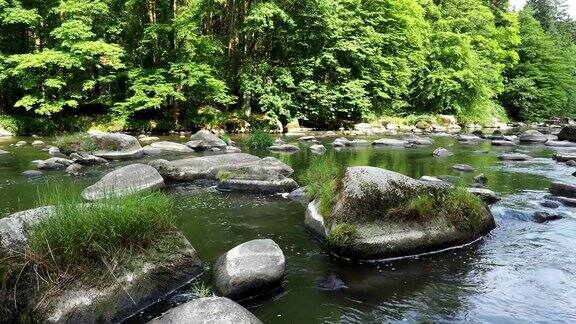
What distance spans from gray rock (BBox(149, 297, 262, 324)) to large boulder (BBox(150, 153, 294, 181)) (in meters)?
7.28

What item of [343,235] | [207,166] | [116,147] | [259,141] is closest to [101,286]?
[343,235]

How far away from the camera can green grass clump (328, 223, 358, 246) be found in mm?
6578

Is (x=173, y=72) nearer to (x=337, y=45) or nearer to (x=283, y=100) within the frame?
(x=283, y=100)

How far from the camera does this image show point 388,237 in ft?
22.0

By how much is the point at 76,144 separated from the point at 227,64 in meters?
14.4

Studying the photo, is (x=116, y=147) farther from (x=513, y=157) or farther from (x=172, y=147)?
(x=513, y=157)

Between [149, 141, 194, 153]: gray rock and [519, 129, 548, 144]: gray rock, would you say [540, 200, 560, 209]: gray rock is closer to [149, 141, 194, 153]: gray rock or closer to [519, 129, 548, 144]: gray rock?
[149, 141, 194, 153]: gray rock

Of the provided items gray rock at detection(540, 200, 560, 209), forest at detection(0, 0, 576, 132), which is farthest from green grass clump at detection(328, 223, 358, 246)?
forest at detection(0, 0, 576, 132)

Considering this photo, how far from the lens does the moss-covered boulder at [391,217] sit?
6.66 metres

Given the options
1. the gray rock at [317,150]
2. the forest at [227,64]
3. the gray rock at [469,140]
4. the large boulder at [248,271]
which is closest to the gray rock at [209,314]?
the large boulder at [248,271]

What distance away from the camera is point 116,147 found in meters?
16.1

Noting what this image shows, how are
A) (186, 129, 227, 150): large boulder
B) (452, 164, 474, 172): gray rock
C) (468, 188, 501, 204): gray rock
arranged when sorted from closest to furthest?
(468, 188, 501, 204): gray rock
(452, 164, 474, 172): gray rock
(186, 129, 227, 150): large boulder

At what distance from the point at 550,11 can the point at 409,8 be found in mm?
41940

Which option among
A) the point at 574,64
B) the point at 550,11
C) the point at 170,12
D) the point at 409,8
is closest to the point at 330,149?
the point at 170,12
